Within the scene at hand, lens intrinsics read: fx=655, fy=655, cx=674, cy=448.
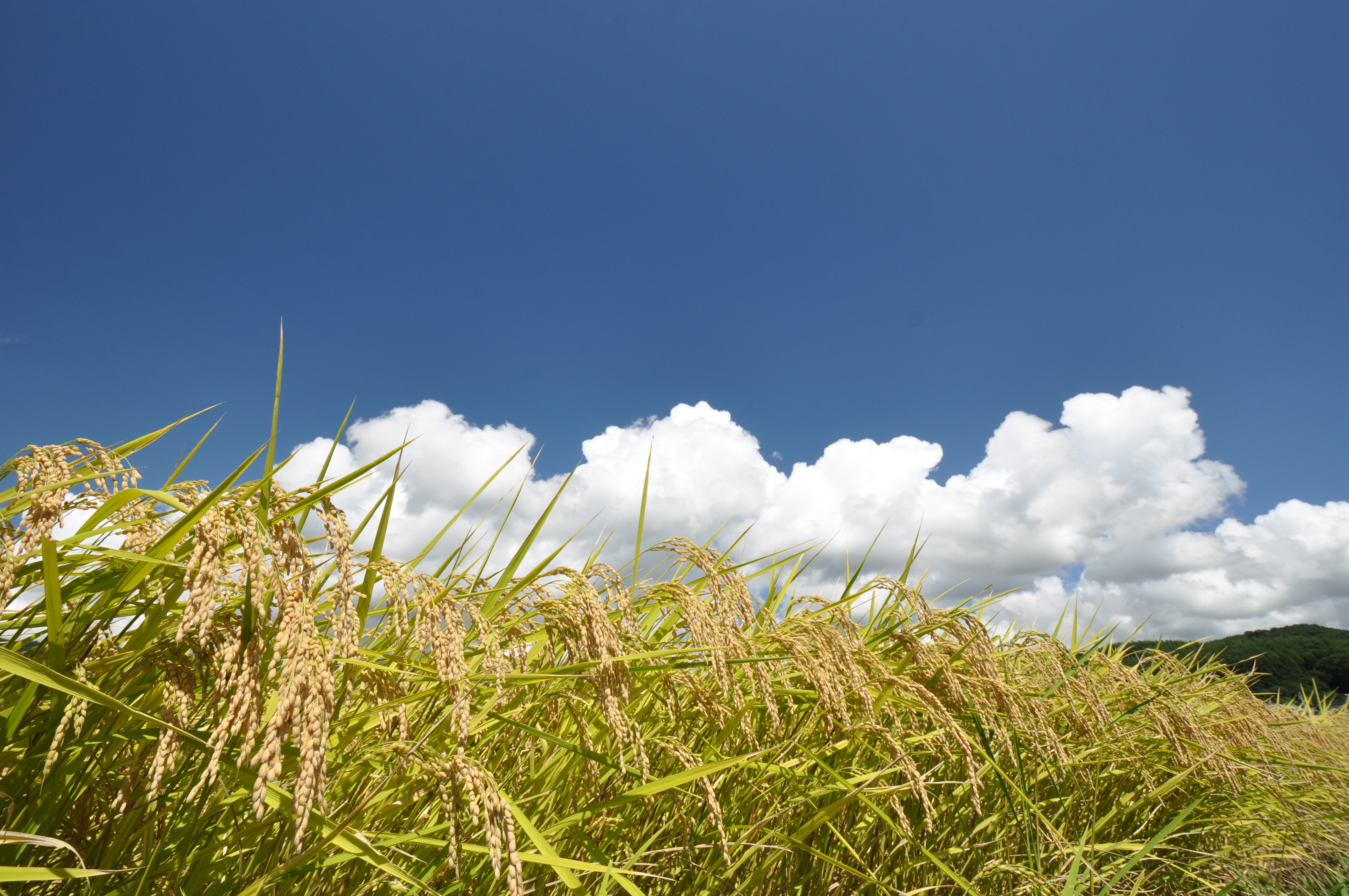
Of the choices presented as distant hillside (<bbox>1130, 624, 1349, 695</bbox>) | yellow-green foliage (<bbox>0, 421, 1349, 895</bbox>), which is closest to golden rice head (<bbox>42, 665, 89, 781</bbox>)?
yellow-green foliage (<bbox>0, 421, 1349, 895</bbox>)

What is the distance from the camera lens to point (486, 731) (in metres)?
1.68

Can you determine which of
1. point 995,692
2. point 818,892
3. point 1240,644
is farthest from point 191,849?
point 1240,644

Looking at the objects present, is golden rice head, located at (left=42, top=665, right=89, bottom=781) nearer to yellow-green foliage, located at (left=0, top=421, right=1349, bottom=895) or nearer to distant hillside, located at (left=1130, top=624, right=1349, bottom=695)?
yellow-green foliage, located at (left=0, top=421, right=1349, bottom=895)

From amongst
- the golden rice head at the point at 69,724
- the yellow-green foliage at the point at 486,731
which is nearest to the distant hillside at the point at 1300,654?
A: the yellow-green foliage at the point at 486,731

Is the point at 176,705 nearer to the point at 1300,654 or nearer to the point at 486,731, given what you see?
the point at 486,731

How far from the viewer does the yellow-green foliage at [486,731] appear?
1047 mm

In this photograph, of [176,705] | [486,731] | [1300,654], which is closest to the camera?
[176,705]

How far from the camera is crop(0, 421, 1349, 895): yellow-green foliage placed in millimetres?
1047

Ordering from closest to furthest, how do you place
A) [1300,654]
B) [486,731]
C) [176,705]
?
[176,705] < [486,731] < [1300,654]

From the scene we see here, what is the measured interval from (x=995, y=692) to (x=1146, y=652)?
3.56m

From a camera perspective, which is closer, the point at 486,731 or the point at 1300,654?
the point at 486,731

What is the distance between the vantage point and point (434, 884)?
1.49m

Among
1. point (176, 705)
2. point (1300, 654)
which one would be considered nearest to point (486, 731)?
point (176, 705)

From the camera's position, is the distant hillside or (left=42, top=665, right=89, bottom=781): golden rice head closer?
(left=42, top=665, right=89, bottom=781): golden rice head
